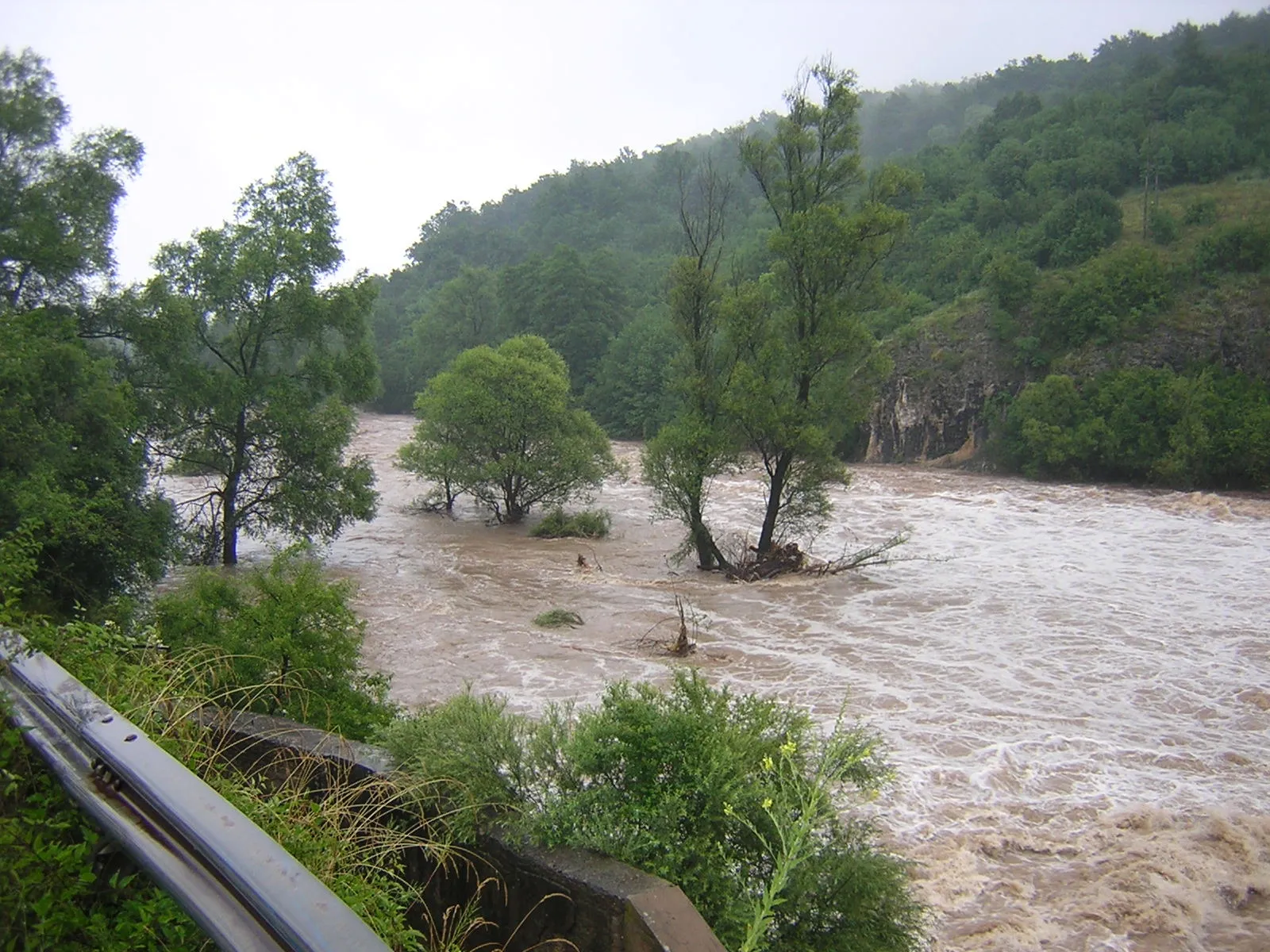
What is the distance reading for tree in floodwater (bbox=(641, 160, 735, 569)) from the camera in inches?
774

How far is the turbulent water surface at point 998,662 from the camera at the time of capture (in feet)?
24.8

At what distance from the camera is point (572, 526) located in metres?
25.4

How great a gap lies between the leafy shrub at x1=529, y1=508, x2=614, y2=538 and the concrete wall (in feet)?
67.5

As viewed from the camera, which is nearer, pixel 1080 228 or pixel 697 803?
pixel 697 803

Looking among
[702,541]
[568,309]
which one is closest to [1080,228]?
[568,309]

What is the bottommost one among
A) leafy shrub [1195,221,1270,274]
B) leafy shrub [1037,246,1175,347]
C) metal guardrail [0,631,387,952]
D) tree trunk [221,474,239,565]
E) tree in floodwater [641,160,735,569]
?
tree trunk [221,474,239,565]

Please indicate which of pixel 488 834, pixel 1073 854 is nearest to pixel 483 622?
pixel 1073 854

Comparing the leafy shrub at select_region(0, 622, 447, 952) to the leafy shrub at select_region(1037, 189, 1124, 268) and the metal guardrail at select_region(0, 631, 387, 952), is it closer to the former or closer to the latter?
the metal guardrail at select_region(0, 631, 387, 952)

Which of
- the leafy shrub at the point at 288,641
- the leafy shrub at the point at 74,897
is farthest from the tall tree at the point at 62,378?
the leafy shrub at the point at 74,897

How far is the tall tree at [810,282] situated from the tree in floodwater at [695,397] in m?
0.68

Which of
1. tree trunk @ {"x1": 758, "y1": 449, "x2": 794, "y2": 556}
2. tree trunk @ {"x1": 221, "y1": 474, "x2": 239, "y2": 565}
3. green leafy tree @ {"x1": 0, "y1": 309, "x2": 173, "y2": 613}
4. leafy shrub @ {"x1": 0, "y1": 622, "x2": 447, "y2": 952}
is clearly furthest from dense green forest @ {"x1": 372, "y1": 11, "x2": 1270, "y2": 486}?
leafy shrub @ {"x1": 0, "y1": 622, "x2": 447, "y2": 952}

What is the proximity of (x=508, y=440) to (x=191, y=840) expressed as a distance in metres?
25.5

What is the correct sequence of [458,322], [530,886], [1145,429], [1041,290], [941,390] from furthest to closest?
[458,322] → [941,390] → [1041,290] → [1145,429] → [530,886]

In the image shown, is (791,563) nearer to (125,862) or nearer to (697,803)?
(697,803)
